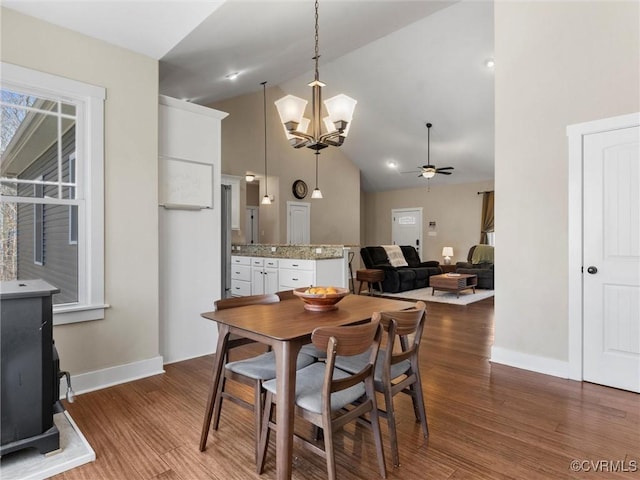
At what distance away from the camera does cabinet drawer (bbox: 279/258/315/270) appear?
4805 mm

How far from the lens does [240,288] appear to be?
6.13m

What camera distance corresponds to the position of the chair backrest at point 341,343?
150 cm

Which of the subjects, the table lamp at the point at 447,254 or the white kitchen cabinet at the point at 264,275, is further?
the table lamp at the point at 447,254

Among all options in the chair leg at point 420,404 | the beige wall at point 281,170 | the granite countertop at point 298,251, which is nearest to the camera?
the chair leg at point 420,404

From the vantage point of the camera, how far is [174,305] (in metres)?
3.41

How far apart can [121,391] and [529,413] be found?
2.90m

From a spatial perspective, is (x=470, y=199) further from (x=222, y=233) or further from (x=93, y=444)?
(x=93, y=444)

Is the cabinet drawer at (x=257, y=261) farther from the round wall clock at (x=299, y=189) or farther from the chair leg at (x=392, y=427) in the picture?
the chair leg at (x=392, y=427)

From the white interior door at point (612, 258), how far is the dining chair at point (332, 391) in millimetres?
2215

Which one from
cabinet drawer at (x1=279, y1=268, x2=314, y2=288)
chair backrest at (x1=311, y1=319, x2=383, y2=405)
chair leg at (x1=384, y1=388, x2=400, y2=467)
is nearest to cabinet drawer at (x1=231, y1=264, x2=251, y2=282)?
cabinet drawer at (x1=279, y1=268, x2=314, y2=288)

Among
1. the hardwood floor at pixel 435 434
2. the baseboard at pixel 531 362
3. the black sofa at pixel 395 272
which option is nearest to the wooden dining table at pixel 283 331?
the hardwood floor at pixel 435 434

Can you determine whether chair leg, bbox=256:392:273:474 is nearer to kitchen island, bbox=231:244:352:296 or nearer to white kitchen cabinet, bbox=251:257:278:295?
kitchen island, bbox=231:244:352:296

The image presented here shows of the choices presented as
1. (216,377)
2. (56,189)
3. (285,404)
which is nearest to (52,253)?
(56,189)

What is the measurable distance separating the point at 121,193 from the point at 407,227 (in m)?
9.70
